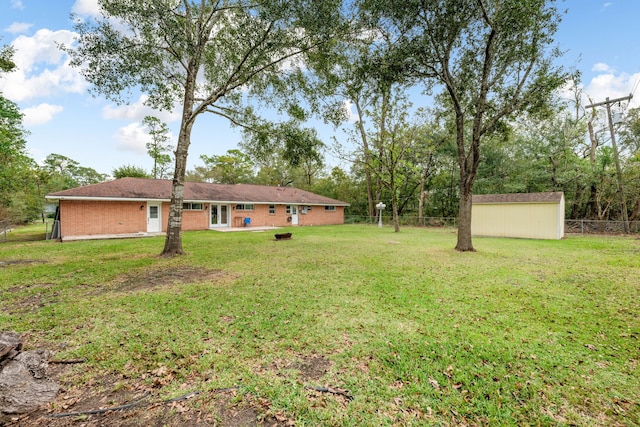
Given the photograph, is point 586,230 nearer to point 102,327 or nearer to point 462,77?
point 462,77

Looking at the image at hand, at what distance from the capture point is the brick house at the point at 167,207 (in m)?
14.7

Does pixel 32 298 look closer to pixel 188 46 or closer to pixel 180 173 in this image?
pixel 180 173

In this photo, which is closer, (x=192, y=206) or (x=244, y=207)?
(x=192, y=206)

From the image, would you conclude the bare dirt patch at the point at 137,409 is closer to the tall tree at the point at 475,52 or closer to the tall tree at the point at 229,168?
the tall tree at the point at 475,52

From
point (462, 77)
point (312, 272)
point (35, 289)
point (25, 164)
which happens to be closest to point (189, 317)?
point (312, 272)

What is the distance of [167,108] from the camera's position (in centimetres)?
1059

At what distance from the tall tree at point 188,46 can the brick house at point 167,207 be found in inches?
333

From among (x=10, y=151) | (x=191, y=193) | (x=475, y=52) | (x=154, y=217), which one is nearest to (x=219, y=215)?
(x=191, y=193)

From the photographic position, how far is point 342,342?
354cm

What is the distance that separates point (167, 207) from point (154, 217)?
3.15ft

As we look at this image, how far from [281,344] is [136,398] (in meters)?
1.54

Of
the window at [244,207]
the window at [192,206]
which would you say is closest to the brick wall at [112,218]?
the window at [192,206]

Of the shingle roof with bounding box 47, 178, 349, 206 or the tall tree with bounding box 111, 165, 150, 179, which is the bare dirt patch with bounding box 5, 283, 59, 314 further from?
the tall tree with bounding box 111, 165, 150, 179

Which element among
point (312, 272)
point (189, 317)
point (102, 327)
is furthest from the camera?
point (312, 272)
